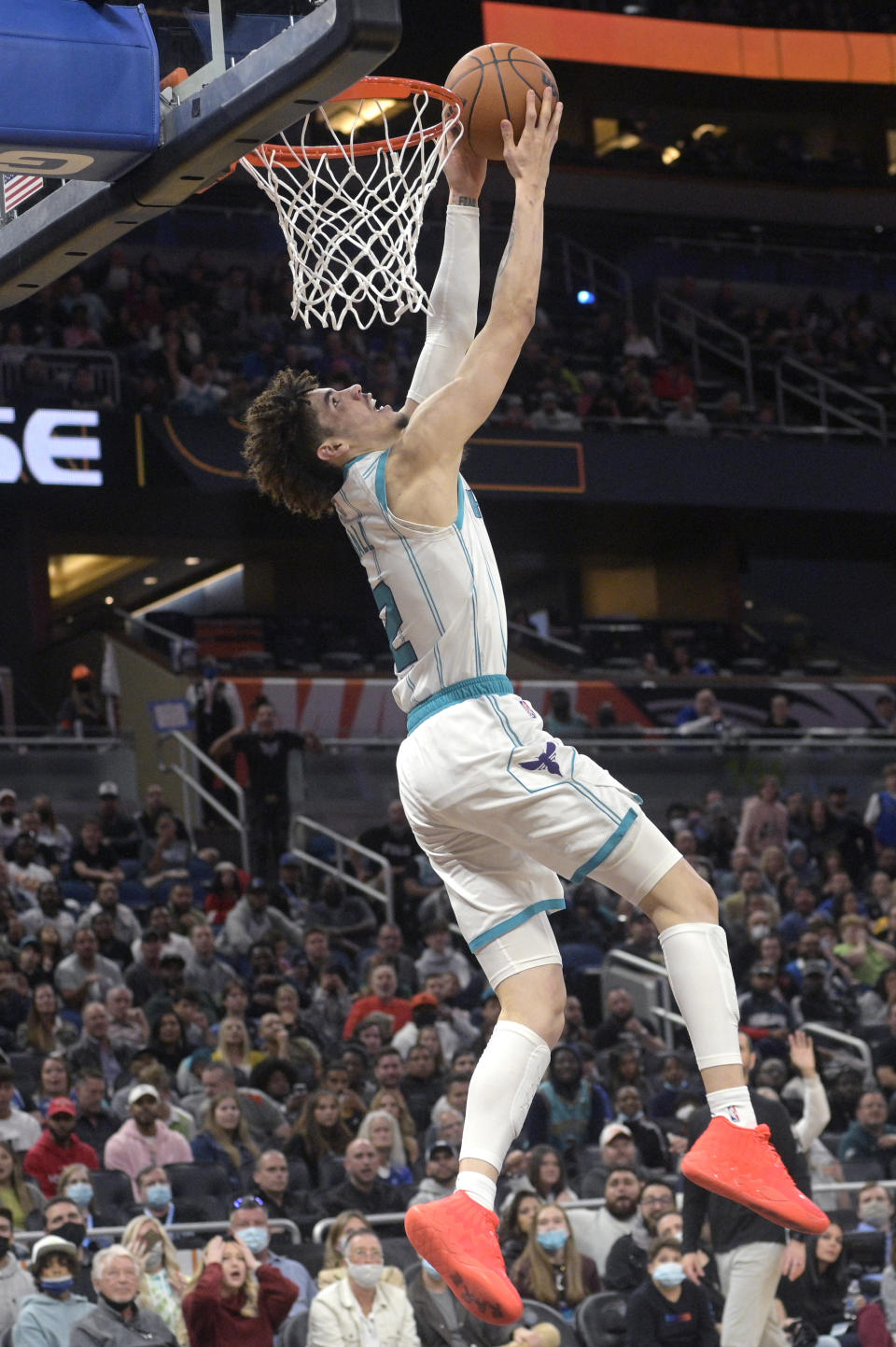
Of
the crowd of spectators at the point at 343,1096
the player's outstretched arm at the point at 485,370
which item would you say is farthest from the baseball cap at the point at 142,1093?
the player's outstretched arm at the point at 485,370

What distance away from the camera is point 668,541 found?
3023 centimetres

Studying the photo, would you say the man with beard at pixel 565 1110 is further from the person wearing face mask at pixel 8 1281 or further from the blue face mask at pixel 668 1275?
the person wearing face mask at pixel 8 1281

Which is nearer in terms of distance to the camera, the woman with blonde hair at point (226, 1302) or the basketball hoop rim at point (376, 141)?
the basketball hoop rim at point (376, 141)

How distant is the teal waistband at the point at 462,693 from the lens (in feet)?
16.6

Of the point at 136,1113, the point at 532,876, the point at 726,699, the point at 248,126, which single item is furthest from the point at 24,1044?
the point at 726,699

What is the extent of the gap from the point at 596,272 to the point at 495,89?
25.1 metres

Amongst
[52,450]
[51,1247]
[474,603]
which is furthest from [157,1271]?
[52,450]

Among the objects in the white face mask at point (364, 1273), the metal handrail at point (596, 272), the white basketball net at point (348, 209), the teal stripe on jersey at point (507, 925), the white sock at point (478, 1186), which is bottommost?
the white face mask at point (364, 1273)

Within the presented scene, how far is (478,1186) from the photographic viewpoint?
4.81 metres

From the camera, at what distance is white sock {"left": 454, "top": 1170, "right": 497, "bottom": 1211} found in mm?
4785

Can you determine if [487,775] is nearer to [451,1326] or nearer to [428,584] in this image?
[428,584]

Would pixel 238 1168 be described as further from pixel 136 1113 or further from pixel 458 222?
pixel 458 222

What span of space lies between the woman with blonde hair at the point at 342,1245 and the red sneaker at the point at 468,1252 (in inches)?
195

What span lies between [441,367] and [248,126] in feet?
3.10
